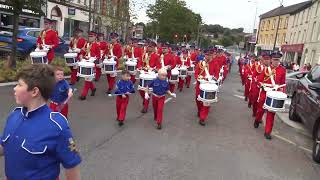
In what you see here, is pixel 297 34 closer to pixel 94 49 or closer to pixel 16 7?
pixel 94 49

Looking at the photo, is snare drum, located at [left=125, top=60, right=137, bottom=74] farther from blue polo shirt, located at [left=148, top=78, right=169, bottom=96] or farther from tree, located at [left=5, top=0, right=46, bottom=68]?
blue polo shirt, located at [left=148, top=78, right=169, bottom=96]

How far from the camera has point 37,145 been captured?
9.19 ft

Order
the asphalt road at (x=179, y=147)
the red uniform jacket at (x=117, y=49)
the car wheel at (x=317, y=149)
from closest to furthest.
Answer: the asphalt road at (x=179, y=147) < the car wheel at (x=317, y=149) < the red uniform jacket at (x=117, y=49)

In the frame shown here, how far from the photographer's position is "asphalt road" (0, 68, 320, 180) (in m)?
6.59

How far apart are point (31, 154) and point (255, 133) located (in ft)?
27.2

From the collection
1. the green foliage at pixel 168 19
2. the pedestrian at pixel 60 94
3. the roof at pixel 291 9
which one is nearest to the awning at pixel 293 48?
the roof at pixel 291 9

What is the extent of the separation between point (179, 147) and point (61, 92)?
8.09 ft

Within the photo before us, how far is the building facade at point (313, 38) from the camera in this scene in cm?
4603

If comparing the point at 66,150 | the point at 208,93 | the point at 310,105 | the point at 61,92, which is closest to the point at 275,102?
the point at 310,105

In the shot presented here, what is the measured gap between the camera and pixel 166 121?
10.7 metres

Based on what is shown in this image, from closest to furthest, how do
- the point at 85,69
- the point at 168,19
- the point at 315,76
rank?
the point at 315,76 → the point at 85,69 → the point at 168,19

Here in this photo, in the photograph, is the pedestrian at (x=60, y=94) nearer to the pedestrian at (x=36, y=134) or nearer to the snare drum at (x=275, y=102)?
the pedestrian at (x=36, y=134)

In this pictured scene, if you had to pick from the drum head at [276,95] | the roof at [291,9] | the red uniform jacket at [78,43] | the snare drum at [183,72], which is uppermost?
the roof at [291,9]

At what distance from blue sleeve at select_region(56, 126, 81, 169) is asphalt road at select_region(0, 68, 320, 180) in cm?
305
